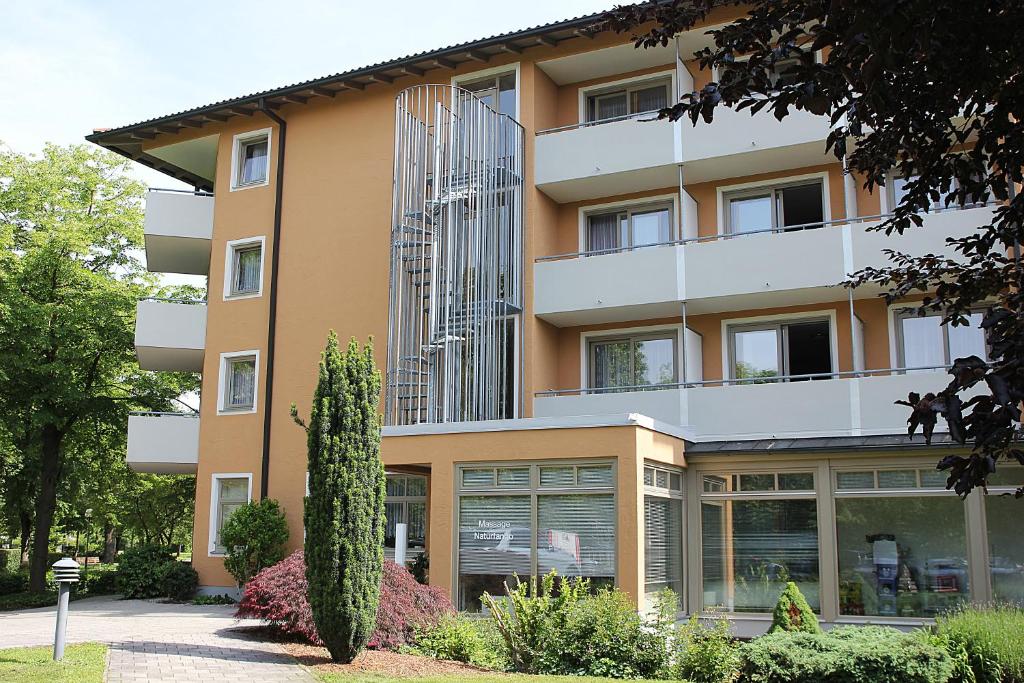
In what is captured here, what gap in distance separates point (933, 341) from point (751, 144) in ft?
16.0

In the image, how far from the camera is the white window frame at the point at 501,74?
69.6 ft

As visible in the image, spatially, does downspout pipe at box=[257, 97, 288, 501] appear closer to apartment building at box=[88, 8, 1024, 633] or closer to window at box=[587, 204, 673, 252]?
apartment building at box=[88, 8, 1024, 633]

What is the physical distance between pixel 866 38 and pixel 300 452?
1941 cm

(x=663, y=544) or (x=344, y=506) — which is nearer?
(x=344, y=506)

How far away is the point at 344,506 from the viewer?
12227mm

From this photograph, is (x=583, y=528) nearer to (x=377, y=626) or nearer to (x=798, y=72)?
(x=377, y=626)

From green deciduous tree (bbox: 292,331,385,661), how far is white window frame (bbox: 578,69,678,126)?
1012 centimetres

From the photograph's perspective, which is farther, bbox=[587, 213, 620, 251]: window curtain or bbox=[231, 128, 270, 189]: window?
bbox=[231, 128, 270, 189]: window

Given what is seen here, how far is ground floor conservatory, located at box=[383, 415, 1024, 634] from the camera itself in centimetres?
1527

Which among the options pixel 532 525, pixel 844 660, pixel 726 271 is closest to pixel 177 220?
pixel 726 271

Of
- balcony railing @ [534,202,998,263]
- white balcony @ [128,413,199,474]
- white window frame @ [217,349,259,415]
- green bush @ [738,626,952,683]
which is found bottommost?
green bush @ [738,626,952,683]

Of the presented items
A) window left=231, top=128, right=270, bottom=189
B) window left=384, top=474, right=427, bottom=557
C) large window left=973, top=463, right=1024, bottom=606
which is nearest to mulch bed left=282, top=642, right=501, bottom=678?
window left=384, top=474, right=427, bottom=557

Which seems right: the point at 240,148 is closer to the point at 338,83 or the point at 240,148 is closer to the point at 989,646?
the point at 338,83

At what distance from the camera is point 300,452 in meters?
22.2
